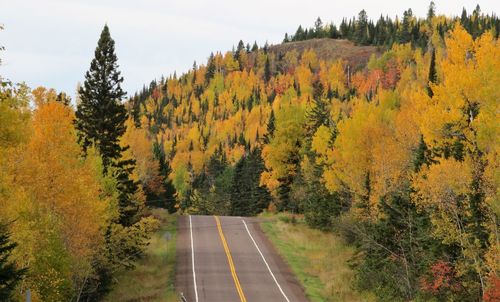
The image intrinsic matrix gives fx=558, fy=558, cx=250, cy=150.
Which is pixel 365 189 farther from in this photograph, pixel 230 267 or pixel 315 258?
pixel 230 267

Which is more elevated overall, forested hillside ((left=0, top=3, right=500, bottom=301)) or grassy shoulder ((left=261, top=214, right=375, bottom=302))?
forested hillside ((left=0, top=3, right=500, bottom=301))

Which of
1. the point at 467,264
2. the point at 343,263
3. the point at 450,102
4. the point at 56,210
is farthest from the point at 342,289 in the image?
the point at 56,210

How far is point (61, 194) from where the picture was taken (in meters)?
27.0

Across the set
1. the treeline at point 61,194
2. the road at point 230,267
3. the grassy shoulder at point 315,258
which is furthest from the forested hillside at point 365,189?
the road at point 230,267

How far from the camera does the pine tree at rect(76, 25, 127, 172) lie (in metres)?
41.8

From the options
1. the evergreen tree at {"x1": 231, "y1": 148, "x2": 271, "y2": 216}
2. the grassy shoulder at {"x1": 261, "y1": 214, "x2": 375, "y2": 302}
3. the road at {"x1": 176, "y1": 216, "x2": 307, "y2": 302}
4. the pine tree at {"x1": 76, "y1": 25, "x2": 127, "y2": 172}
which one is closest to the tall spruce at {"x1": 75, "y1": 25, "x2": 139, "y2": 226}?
the pine tree at {"x1": 76, "y1": 25, "x2": 127, "y2": 172}

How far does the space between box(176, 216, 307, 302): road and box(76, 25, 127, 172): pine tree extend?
10567 mm

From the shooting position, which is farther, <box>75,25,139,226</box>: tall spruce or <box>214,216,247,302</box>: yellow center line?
<box>75,25,139,226</box>: tall spruce

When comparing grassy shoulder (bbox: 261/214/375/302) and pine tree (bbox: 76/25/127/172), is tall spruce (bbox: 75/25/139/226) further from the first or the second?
grassy shoulder (bbox: 261/214/375/302)

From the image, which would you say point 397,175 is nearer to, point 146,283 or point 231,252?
point 231,252

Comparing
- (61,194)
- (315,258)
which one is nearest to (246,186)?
(315,258)

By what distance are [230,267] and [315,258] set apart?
7.46 m

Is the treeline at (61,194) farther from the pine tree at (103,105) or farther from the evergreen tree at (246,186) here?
the evergreen tree at (246,186)

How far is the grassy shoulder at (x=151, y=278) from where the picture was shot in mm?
35688
